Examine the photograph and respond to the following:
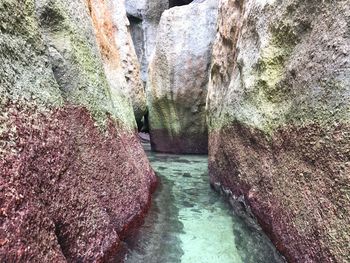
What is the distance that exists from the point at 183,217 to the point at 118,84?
273cm

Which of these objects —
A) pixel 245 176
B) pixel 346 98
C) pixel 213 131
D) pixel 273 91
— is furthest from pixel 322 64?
pixel 213 131

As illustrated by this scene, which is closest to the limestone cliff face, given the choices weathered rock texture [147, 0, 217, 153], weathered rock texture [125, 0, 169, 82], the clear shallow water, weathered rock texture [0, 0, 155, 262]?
weathered rock texture [147, 0, 217, 153]

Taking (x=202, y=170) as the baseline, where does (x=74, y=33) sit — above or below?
above

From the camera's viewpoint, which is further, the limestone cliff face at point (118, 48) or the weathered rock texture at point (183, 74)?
the weathered rock texture at point (183, 74)

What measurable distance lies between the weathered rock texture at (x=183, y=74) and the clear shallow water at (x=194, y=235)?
5.31 meters

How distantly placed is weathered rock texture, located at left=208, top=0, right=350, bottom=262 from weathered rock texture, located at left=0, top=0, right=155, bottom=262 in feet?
4.99

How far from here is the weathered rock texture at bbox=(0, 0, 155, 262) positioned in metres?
1.71

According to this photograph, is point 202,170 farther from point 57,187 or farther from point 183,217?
point 57,187

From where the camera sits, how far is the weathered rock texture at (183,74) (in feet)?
34.6

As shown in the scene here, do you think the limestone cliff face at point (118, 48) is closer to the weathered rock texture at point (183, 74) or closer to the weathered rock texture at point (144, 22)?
the weathered rock texture at point (183, 74)

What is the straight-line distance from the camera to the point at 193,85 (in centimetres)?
1061

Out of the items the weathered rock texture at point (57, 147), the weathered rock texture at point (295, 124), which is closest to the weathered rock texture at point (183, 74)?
the weathered rock texture at point (295, 124)

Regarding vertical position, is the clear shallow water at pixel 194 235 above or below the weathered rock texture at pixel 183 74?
below

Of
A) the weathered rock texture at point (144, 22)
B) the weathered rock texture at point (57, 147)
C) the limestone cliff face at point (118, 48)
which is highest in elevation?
the weathered rock texture at point (144, 22)
